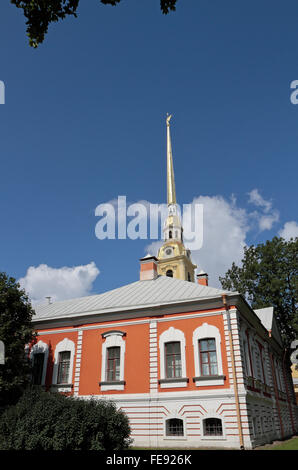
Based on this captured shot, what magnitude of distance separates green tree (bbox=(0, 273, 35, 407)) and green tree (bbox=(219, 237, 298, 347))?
908 inches

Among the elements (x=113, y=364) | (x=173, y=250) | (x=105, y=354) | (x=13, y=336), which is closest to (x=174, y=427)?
(x=113, y=364)

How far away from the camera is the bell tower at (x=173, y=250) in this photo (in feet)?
190

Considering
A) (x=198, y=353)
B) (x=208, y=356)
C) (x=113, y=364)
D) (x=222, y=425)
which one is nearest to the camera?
(x=222, y=425)

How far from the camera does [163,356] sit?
61.9 ft

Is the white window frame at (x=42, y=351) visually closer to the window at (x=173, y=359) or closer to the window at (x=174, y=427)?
the window at (x=173, y=359)

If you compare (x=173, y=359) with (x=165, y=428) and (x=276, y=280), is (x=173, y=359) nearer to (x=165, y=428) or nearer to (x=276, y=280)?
(x=165, y=428)

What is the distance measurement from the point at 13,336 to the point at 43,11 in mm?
16093

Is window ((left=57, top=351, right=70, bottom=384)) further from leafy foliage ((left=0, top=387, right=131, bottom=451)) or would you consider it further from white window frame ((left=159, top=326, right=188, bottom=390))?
leafy foliage ((left=0, top=387, right=131, bottom=451))

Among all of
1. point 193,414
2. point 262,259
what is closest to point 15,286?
point 193,414

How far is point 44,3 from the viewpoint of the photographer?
18.5ft

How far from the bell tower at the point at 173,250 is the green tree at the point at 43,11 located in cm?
5110

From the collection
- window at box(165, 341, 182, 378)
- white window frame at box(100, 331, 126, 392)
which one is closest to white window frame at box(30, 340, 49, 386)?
white window frame at box(100, 331, 126, 392)

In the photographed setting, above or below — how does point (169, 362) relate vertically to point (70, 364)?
below
